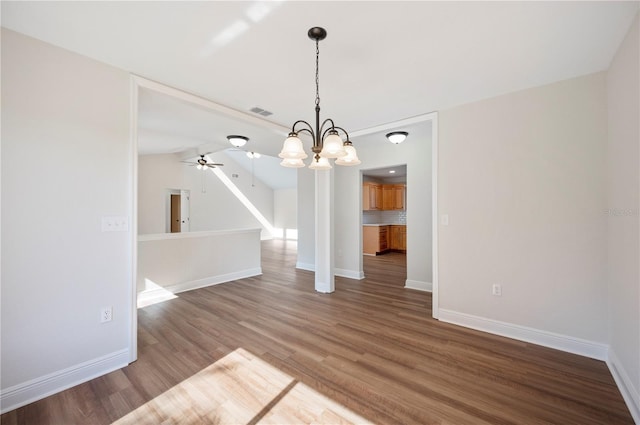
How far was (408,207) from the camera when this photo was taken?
15.1ft

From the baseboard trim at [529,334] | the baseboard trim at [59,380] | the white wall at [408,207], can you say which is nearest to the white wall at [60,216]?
the baseboard trim at [59,380]

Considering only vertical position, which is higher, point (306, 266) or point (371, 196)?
point (371, 196)

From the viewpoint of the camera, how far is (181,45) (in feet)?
6.35

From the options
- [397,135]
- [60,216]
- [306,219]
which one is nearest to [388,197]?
[306,219]

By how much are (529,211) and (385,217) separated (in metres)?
6.52

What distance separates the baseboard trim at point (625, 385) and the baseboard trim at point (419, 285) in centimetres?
222

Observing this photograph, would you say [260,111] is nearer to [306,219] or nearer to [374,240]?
[306,219]

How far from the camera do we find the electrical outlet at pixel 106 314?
2.12 m

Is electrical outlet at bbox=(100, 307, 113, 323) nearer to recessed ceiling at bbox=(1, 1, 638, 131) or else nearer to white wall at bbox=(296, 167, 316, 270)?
recessed ceiling at bbox=(1, 1, 638, 131)

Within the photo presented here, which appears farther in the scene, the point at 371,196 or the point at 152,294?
the point at 371,196

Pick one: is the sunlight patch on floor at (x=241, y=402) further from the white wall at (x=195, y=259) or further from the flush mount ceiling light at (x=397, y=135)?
the flush mount ceiling light at (x=397, y=135)

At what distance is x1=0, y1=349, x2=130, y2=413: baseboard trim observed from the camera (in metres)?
1.70

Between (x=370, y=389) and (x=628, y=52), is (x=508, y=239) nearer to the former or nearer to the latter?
(x=628, y=52)

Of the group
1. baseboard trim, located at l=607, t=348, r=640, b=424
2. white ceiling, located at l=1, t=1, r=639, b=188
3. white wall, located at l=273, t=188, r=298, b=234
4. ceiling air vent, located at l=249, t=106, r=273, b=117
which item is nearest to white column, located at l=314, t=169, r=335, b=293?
ceiling air vent, located at l=249, t=106, r=273, b=117
